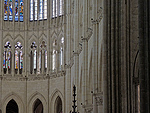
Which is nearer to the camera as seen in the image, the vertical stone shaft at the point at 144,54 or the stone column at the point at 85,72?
the vertical stone shaft at the point at 144,54

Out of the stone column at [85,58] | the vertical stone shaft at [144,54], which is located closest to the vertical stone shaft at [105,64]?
the vertical stone shaft at [144,54]

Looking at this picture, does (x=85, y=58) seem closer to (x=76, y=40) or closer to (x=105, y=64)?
(x=76, y=40)

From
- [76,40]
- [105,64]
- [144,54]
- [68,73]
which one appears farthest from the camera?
[68,73]

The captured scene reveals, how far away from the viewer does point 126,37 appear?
27469mm

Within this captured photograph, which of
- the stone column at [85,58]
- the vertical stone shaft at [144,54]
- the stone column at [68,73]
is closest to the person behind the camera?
the vertical stone shaft at [144,54]

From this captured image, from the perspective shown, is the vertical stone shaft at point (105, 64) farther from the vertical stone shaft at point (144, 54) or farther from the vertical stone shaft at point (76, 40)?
the vertical stone shaft at point (76, 40)

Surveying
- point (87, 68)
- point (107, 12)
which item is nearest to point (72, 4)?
point (87, 68)

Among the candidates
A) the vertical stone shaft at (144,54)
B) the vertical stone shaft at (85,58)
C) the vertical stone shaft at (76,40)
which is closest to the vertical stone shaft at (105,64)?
the vertical stone shaft at (144,54)

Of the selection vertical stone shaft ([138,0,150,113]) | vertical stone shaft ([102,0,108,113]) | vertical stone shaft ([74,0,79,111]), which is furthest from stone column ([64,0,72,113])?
vertical stone shaft ([138,0,150,113])

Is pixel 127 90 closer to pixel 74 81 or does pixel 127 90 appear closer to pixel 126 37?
pixel 126 37

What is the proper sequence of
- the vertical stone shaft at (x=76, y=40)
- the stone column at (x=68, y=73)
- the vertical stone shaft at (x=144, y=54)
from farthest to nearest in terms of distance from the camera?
the stone column at (x=68, y=73)
the vertical stone shaft at (x=76, y=40)
the vertical stone shaft at (x=144, y=54)

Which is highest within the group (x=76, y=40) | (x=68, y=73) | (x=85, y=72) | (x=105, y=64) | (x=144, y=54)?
(x=76, y=40)

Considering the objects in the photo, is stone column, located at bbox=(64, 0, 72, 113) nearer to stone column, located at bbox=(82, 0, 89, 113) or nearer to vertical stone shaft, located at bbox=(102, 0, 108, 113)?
stone column, located at bbox=(82, 0, 89, 113)

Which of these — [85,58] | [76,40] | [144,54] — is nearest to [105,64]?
[144,54]
